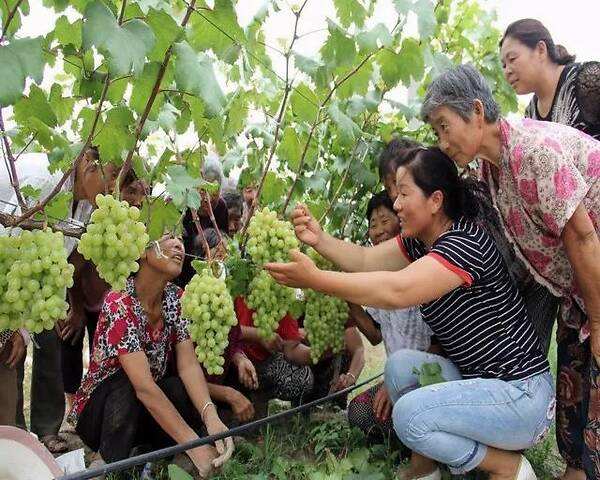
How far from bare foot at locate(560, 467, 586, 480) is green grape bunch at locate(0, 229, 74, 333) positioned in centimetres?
257

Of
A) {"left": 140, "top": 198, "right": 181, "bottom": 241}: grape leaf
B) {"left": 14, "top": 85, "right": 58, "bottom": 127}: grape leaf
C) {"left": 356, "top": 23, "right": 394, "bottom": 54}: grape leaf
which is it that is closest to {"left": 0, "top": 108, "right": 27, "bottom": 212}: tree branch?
{"left": 14, "top": 85, "right": 58, "bottom": 127}: grape leaf

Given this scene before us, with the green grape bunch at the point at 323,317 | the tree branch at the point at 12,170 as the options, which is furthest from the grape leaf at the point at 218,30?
the green grape bunch at the point at 323,317

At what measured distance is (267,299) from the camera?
2.72 metres

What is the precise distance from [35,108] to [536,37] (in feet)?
7.45

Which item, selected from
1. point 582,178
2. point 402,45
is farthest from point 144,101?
point 582,178

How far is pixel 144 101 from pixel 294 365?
7.39 ft

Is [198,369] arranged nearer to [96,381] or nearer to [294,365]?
[96,381]

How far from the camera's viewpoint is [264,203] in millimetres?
3375

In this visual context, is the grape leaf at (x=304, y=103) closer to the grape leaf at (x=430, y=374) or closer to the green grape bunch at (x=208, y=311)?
the green grape bunch at (x=208, y=311)

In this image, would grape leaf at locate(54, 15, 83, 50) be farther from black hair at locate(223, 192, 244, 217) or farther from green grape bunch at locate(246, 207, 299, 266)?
black hair at locate(223, 192, 244, 217)

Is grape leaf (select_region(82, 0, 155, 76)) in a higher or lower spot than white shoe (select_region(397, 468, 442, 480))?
higher

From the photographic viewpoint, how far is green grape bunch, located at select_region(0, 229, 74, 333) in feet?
5.65

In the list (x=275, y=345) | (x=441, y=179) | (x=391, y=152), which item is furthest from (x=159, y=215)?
(x=275, y=345)

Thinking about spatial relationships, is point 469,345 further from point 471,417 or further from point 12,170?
point 12,170
